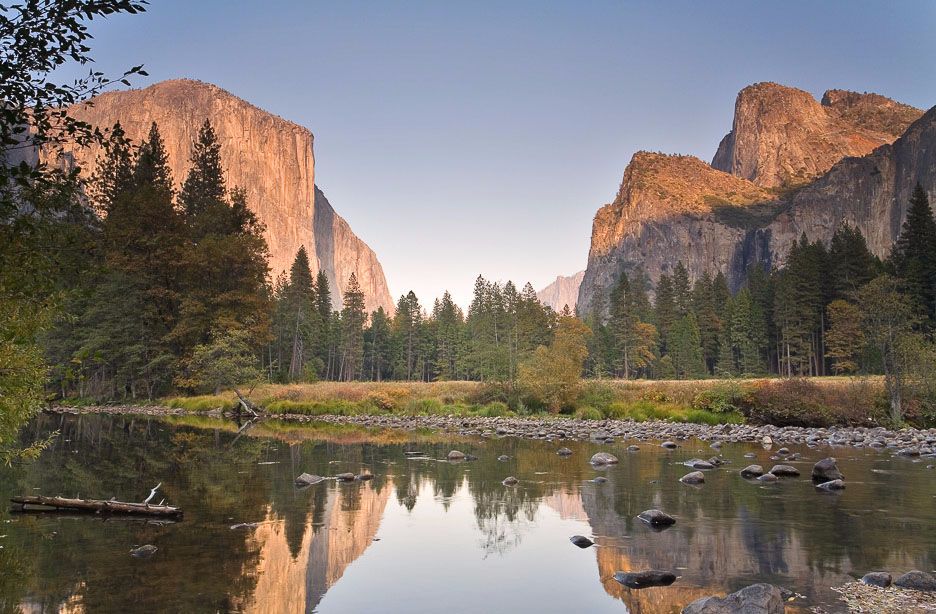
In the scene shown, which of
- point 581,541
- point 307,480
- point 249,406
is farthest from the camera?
point 249,406

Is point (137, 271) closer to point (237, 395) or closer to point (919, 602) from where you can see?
point (237, 395)

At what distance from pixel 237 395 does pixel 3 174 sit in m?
41.3

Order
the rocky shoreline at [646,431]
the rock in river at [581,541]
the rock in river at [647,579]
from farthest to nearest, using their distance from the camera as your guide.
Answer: the rocky shoreline at [646,431] → the rock in river at [581,541] → the rock in river at [647,579]

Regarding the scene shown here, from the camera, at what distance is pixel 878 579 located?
309 inches

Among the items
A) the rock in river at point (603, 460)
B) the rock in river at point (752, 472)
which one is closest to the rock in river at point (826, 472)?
the rock in river at point (752, 472)

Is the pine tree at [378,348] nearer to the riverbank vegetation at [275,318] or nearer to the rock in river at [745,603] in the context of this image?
the riverbank vegetation at [275,318]

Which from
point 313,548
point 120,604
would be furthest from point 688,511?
point 120,604

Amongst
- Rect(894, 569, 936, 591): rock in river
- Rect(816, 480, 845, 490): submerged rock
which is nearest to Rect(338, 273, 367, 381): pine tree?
Rect(816, 480, 845, 490): submerged rock

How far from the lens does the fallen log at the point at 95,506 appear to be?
11.4 metres

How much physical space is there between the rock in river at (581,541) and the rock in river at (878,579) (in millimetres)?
3748

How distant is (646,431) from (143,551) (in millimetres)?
24041

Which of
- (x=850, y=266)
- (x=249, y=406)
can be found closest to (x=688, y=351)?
(x=850, y=266)

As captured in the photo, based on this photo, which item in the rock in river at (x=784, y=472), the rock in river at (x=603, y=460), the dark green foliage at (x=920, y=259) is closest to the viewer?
the rock in river at (x=784, y=472)

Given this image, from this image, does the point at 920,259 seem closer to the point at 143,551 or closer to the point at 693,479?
the point at 693,479
